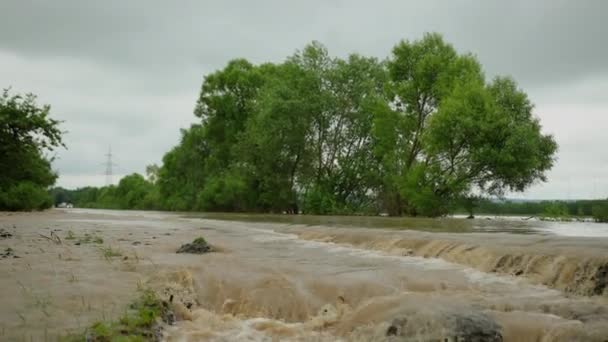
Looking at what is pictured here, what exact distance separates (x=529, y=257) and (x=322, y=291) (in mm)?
4010

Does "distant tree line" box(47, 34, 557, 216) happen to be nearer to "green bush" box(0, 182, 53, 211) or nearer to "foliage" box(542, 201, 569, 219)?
"foliage" box(542, 201, 569, 219)

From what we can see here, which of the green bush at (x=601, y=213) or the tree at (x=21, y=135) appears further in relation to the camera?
the green bush at (x=601, y=213)

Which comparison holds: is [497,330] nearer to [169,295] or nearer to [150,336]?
[150,336]

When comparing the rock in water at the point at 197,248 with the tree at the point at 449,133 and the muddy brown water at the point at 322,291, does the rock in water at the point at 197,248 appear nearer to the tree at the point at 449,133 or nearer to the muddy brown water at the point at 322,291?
the muddy brown water at the point at 322,291

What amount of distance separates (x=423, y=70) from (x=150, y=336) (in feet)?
103

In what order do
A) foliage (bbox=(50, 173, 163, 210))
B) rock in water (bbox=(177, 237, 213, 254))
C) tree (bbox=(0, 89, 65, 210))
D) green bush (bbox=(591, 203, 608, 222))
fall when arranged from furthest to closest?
foliage (bbox=(50, 173, 163, 210)) → green bush (bbox=(591, 203, 608, 222)) → tree (bbox=(0, 89, 65, 210)) → rock in water (bbox=(177, 237, 213, 254))

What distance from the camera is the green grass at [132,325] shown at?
4.30 metres

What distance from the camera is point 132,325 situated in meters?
4.75

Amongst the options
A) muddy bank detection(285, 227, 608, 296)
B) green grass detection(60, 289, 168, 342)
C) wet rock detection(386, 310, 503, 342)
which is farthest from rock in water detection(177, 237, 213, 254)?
wet rock detection(386, 310, 503, 342)

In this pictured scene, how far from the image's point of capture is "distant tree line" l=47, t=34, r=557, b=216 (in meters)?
29.0

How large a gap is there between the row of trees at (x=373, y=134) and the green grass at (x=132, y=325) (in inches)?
990

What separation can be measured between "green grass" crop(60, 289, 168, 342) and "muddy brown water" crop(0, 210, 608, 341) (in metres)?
0.17

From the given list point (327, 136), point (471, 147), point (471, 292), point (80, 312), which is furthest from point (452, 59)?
point (80, 312)

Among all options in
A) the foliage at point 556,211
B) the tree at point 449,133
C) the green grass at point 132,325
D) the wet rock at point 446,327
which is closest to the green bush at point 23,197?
the tree at point 449,133
